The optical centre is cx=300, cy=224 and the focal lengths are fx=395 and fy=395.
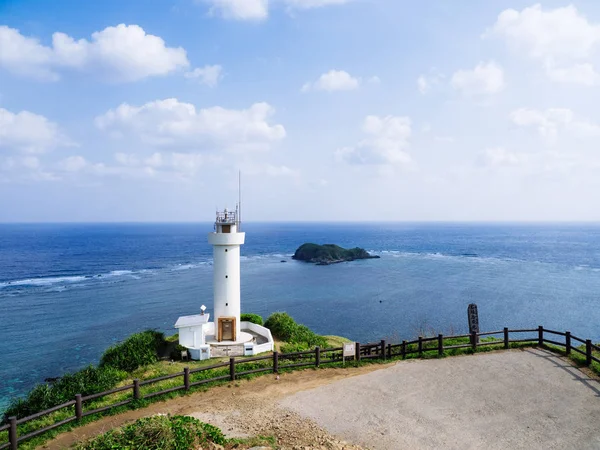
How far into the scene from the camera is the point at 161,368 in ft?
61.1

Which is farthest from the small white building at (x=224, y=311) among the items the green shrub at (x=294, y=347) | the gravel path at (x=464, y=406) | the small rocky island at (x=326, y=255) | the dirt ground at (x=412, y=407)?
the small rocky island at (x=326, y=255)

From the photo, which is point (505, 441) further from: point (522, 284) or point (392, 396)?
point (522, 284)

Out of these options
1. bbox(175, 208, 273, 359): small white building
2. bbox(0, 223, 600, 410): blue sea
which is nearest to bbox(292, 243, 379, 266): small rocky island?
bbox(0, 223, 600, 410): blue sea

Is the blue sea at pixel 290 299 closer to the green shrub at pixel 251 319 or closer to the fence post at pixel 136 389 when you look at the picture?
the green shrub at pixel 251 319

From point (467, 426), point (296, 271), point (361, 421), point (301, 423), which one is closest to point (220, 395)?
point (301, 423)

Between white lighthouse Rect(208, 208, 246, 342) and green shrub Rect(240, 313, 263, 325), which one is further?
green shrub Rect(240, 313, 263, 325)

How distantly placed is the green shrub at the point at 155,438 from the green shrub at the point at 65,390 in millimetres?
6833

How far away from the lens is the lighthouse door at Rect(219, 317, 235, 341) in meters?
21.5

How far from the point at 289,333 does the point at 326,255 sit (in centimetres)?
7273

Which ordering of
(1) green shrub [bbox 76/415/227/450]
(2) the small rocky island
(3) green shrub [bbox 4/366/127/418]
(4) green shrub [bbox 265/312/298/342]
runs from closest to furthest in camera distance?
(1) green shrub [bbox 76/415/227/450], (3) green shrub [bbox 4/366/127/418], (4) green shrub [bbox 265/312/298/342], (2) the small rocky island

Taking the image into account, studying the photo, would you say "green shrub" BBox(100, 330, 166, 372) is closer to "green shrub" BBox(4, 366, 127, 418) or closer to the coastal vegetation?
the coastal vegetation

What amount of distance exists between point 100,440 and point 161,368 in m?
10.0

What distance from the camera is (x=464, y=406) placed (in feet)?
40.4

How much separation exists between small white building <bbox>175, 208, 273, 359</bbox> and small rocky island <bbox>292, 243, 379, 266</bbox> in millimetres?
71397
